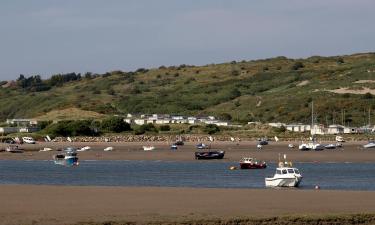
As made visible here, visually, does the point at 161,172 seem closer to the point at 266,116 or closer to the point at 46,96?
the point at 266,116

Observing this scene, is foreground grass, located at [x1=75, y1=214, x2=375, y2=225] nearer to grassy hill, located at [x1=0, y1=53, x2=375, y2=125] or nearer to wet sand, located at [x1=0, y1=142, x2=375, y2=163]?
wet sand, located at [x1=0, y1=142, x2=375, y2=163]

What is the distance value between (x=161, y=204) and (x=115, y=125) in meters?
95.8

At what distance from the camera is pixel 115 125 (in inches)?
5207

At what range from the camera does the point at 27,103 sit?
19175 cm

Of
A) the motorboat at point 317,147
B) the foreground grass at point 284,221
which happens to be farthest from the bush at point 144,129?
the foreground grass at point 284,221

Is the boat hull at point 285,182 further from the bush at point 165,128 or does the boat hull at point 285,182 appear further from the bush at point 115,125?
the bush at point 165,128

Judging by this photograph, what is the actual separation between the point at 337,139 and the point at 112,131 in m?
33.4

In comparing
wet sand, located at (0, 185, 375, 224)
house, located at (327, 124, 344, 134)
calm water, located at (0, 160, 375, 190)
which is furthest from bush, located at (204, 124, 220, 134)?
wet sand, located at (0, 185, 375, 224)

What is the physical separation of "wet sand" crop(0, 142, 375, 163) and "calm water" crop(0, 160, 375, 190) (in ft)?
20.5

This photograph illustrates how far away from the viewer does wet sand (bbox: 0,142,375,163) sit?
8369cm

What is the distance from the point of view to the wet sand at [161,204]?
33.0 meters

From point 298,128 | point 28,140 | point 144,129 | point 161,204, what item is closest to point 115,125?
point 144,129

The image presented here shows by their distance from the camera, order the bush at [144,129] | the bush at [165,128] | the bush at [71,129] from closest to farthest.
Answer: the bush at [71,129] < the bush at [144,129] < the bush at [165,128]

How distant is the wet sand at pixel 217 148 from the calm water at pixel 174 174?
626 centimetres
